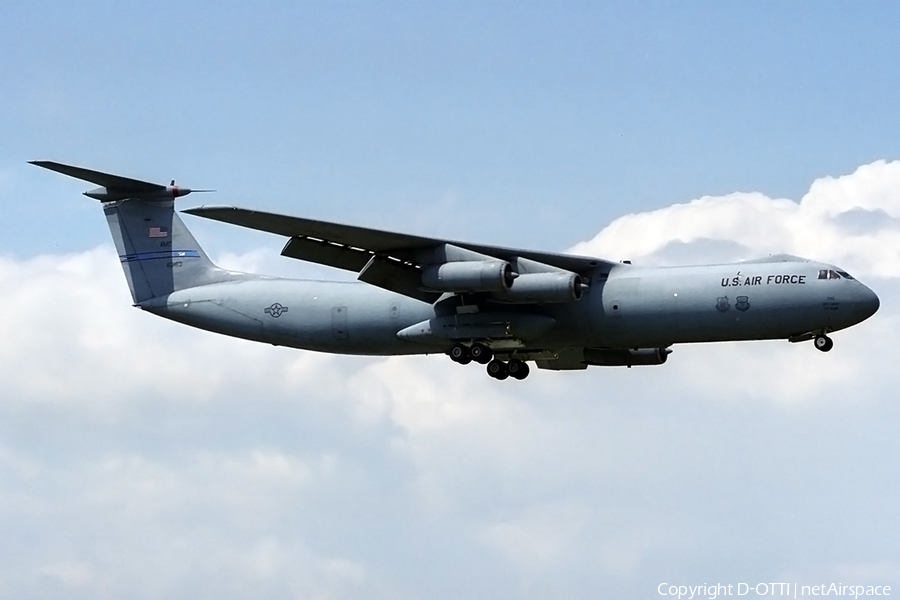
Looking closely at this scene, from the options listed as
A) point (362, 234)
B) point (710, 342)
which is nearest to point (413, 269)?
point (362, 234)

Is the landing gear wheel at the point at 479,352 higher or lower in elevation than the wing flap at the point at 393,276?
lower

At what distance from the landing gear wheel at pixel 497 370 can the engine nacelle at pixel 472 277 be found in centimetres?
280

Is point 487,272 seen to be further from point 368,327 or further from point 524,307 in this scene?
point 368,327

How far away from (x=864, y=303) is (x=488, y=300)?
255 inches

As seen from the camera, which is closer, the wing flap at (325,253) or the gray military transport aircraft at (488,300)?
the gray military transport aircraft at (488,300)

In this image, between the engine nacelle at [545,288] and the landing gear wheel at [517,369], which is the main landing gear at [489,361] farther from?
the engine nacelle at [545,288]

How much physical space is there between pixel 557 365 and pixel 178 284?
7.96 meters

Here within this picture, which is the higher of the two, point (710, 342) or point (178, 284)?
point (178, 284)

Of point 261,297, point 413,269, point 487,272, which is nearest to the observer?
point 487,272

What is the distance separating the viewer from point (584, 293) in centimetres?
2467

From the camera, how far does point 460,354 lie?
25594 mm

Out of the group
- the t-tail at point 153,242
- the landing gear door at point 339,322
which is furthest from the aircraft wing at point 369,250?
the t-tail at point 153,242

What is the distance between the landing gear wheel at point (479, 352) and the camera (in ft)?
83.6

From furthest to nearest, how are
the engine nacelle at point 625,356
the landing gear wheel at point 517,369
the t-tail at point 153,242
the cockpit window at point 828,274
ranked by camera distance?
the t-tail at point 153,242
the engine nacelle at point 625,356
the landing gear wheel at point 517,369
the cockpit window at point 828,274
